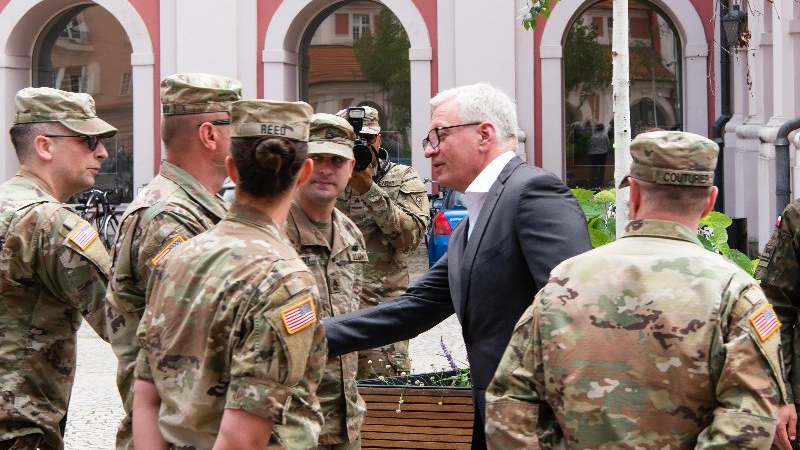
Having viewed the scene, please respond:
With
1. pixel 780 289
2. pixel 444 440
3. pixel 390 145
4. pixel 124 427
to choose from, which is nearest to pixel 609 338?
pixel 124 427

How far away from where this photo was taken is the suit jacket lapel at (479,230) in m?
4.41

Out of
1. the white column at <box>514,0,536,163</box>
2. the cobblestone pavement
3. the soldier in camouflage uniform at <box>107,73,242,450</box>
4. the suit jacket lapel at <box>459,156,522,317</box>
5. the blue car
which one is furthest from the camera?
the white column at <box>514,0,536,163</box>

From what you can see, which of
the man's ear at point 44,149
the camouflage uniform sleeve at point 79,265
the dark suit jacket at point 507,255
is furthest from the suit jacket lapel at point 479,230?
the man's ear at point 44,149

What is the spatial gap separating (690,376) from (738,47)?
53.3 ft

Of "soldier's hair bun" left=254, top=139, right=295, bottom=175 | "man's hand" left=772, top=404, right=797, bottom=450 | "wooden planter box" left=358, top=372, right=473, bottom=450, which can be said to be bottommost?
"wooden planter box" left=358, top=372, right=473, bottom=450

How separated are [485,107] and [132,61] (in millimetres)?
18452

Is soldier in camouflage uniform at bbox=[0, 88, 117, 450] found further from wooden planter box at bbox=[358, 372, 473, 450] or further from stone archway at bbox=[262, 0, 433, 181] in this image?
stone archway at bbox=[262, 0, 433, 181]

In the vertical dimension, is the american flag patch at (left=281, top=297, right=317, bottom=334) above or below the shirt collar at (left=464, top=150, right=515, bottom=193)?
below

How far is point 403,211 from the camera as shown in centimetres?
756

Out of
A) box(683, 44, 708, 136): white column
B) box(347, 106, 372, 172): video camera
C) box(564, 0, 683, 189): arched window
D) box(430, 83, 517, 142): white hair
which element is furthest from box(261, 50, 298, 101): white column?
box(430, 83, 517, 142): white hair

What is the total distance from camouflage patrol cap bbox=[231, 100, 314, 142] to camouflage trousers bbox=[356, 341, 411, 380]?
3645mm

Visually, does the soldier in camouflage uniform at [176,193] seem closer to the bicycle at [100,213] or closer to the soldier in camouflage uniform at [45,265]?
the soldier in camouflage uniform at [45,265]

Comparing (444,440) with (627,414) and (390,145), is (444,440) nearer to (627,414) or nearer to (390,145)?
(627,414)

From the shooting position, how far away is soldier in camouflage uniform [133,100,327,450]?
317cm
